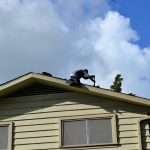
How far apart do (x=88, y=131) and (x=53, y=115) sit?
4.63ft

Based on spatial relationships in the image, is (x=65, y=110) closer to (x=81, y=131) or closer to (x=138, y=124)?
(x=81, y=131)

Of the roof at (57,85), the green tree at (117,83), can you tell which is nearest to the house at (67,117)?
the roof at (57,85)

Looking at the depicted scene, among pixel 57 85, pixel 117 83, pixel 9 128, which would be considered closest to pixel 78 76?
pixel 57 85

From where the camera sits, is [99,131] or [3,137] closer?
[99,131]

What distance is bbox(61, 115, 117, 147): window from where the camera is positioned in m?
15.4

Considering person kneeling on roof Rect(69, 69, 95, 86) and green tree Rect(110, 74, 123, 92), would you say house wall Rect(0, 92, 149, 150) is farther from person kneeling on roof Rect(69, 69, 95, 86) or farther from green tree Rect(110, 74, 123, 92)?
green tree Rect(110, 74, 123, 92)

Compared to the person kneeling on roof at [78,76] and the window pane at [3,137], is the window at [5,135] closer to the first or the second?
the window pane at [3,137]

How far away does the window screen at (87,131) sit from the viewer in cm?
1544

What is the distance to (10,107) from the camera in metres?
16.7

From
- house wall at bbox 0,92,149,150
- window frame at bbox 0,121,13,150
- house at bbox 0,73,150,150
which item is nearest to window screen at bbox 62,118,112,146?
house at bbox 0,73,150,150

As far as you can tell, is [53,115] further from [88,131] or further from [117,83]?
[117,83]

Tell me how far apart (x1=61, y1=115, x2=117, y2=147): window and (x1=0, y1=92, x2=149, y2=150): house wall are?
189 mm

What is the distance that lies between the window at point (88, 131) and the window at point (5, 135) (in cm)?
192

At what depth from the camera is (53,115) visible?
53.0 ft
